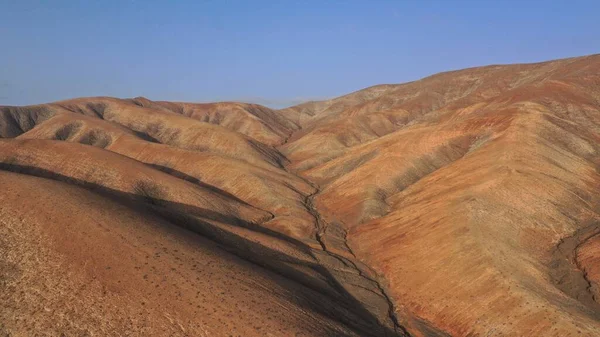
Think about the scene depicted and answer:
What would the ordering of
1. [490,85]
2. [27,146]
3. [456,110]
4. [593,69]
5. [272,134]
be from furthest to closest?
[272,134] < [490,85] < [593,69] < [456,110] < [27,146]

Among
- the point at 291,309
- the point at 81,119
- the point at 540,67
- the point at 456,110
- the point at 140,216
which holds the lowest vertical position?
the point at 291,309

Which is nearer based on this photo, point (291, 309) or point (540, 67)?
point (291, 309)

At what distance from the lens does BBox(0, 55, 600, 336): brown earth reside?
27.1 meters

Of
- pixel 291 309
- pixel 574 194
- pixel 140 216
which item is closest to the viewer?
pixel 291 309

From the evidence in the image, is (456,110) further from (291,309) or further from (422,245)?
(291,309)

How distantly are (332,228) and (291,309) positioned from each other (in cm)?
2964

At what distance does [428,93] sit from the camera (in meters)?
172

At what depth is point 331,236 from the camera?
5516cm

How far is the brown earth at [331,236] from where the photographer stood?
27.1 m

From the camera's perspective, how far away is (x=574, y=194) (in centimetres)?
5338

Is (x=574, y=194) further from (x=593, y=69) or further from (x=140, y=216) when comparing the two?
(x=593, y=69)

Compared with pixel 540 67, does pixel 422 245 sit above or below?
below

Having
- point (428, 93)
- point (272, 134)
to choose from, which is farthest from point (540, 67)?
point (272, 134)

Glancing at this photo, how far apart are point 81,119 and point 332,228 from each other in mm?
81712
